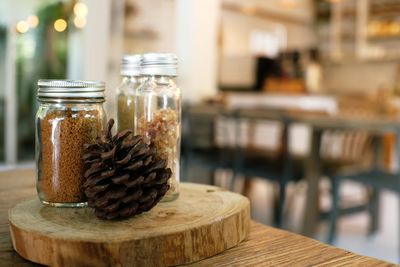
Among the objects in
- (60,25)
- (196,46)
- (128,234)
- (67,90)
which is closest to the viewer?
(128,234)

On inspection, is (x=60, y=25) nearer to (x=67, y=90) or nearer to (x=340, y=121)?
(x=340, y=121)

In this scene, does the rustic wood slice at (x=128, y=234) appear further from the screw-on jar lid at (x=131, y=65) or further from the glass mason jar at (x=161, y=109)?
the screw-on jar lid at (x=131, y=65)

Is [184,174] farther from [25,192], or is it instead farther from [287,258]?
A: [287,258]

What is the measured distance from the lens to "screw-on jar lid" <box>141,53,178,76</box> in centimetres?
78

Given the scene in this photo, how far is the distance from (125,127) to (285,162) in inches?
85.9

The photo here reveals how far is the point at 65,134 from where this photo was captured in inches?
28.6

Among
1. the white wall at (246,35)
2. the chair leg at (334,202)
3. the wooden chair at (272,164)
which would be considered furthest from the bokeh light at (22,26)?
the white wall at (246,35)

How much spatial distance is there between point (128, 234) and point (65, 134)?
0.21 m

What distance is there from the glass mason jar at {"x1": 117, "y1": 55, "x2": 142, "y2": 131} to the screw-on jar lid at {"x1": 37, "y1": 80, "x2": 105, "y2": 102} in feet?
0.40

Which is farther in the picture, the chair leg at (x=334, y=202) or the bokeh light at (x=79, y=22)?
the bokeh light at (x=79, y=22)

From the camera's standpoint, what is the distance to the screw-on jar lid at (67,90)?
0.72 meters

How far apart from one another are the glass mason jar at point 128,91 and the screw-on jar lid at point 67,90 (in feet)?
0.40

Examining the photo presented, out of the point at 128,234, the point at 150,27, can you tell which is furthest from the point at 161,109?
the point at 150,27

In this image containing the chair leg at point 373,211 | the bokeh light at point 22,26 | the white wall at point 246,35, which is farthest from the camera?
the white wall at point 246,35
